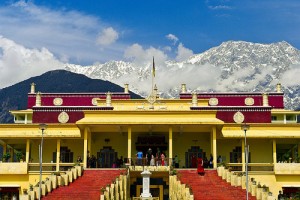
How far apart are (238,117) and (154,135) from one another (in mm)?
9250

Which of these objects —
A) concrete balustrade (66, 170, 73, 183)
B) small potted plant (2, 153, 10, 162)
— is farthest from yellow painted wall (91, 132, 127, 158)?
concrete balustrade (66, 170, 73, 183)

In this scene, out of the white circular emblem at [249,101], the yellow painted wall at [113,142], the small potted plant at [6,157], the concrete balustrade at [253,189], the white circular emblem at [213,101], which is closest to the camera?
the concrete balustrade at [253,189]

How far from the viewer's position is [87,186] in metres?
37.7

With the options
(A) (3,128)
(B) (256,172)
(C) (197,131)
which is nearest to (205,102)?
(C) (197,131)

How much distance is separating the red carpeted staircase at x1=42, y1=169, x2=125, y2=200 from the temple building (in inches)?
91.7

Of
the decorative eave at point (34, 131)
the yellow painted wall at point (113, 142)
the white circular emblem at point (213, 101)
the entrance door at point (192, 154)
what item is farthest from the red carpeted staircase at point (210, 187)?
the white circular emblem at point (213, 101)

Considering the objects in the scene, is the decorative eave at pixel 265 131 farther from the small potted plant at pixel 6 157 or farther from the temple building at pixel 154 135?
the small potted plant at pixel 6 157

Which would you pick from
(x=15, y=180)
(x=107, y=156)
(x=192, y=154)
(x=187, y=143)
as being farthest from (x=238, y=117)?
(x=15, y=180)

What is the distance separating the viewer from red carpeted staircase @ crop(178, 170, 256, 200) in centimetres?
3475

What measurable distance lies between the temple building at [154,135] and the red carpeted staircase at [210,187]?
2725 millimetres

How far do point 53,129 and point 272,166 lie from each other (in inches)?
746

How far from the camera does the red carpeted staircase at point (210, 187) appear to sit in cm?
3475

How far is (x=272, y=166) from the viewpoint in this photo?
45.9m

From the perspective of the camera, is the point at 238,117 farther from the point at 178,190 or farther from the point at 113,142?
the point at 178,190
